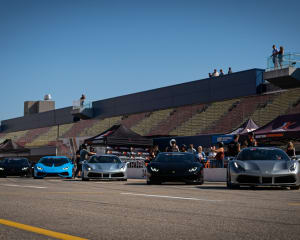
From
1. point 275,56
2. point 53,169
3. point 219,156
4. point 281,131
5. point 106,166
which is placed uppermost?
point 275,56

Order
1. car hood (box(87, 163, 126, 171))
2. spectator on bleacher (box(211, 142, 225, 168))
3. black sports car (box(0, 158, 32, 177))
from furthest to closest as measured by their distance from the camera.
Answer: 1. black sports car (box(0, 158, 32, 177))
2. spectator on bleacher (box(211, 142, 225, 168))
3. car hood (box(87, 163, 126, 171))

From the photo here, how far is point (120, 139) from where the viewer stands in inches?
1218

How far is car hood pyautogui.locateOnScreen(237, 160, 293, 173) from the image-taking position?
14078 millimetres

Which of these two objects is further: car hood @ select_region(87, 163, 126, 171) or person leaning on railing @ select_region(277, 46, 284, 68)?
person leaning on railing @ select_region(277, 46, 284, 68)

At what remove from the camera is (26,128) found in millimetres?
73688

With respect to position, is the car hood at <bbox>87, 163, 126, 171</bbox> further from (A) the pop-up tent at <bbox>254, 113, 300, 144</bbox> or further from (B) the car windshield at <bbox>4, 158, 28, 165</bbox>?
(B) the car windshield at <bbox>4, 158, 28, 165</bbox>

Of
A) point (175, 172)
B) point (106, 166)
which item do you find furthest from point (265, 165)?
point (106, 166)

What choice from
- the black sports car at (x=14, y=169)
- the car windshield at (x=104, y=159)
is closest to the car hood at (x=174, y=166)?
the car windshield at (x=104, y=159)

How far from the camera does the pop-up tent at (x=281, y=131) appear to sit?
22.9 metres

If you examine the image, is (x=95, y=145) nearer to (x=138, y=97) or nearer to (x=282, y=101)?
(x=282, y=101)

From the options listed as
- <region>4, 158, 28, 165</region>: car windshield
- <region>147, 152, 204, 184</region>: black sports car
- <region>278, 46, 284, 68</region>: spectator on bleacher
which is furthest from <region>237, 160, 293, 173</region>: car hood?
<region>278, 46, 284, 68</region>: spectator on bleacher

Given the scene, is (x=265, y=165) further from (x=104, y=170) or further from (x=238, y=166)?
(x=104, y=170)

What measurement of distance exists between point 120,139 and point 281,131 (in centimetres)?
1041

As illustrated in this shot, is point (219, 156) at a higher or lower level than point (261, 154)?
higher
